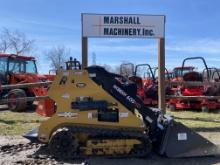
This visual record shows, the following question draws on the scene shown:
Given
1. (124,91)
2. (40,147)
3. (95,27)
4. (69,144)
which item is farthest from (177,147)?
(95,27)

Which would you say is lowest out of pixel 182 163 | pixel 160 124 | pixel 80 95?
pixel 182 163

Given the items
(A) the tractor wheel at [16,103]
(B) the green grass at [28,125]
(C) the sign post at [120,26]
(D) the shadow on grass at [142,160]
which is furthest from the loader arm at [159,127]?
(A) the tractor wheel at [16,103]

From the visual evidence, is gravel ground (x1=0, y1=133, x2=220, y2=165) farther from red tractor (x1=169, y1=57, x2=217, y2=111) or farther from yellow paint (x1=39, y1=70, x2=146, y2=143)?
red tractor (x1=169, y1=57, x2=217, y2=111)

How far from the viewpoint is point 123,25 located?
527 inches

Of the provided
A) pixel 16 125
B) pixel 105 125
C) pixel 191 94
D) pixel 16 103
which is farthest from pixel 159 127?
pixel 16 103

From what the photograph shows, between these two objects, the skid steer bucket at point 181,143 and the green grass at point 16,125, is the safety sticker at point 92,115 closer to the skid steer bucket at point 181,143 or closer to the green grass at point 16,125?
the skid steer bucket at point 181,143

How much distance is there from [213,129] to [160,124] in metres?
4.07

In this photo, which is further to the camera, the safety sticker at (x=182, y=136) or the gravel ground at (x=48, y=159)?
the safety sticker at (x=182, y=136)

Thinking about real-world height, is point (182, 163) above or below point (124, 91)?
below

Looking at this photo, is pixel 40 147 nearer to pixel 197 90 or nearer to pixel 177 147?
pixel 177 147

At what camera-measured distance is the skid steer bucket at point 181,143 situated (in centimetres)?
843

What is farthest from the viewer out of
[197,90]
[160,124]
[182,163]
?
[197,90]

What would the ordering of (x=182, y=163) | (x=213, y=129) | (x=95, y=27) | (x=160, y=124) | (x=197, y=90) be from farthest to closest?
(x=197, y=90), (x=95, y=27), (x=213, y=129), (x=160, y=124), (x=182, y=163)

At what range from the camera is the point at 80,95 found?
8.64 meters
